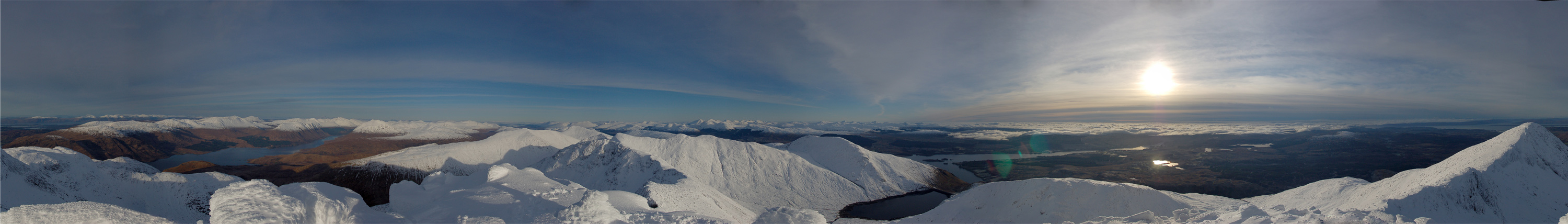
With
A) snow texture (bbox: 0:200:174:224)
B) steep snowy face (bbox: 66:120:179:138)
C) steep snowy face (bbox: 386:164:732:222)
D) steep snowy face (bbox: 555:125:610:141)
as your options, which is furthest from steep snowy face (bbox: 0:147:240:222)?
steep snowy face (bbox: 66:120:179:138)

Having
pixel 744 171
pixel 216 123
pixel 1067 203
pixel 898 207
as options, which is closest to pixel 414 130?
pixel 216 123

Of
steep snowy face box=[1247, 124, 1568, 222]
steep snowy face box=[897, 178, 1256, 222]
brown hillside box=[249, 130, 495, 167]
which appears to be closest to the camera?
steep snowy face box=[1247, 124, 1568, 222]

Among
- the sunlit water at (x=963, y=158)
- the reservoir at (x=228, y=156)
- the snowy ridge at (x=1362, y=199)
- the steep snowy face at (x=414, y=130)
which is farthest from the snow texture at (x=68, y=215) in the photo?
the steep snowy face at (x=414, y=130)

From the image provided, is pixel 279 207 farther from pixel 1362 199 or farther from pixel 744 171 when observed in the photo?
pixel 744 171

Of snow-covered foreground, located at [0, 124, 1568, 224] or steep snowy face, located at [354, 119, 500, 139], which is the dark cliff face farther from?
snow-covered foreground, located at [0, 124, 1568, 224]

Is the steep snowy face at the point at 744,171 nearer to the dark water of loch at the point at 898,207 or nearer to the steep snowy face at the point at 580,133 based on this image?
the dark water of loch at the point at 898,207

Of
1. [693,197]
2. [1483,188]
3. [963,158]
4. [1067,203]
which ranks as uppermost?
[1483,188]
